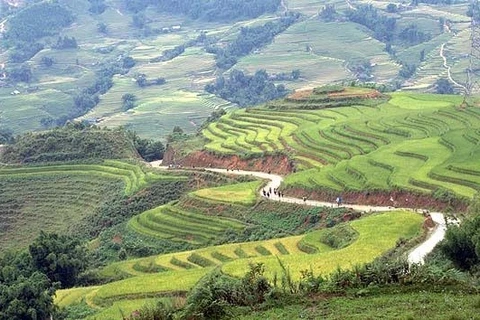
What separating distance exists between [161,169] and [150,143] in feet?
41.8

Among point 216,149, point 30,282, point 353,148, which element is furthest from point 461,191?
point 216,149

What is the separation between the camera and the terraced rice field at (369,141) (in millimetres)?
36781

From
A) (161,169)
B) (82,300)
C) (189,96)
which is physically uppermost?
(82,300)

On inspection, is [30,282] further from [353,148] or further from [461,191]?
[353,148]

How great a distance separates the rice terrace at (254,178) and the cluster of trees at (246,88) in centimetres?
A: 28

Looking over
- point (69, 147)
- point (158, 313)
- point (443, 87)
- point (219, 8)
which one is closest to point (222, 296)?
point (158, 313)

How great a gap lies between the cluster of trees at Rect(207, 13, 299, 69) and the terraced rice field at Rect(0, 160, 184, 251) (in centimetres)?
6643

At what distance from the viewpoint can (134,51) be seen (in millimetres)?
134250

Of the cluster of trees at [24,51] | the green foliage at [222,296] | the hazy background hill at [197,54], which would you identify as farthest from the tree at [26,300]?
the cluster of trees at [24,51]

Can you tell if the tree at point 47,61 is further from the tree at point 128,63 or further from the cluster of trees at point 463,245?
the cluster of trees at point 463,245

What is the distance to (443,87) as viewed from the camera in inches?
3602

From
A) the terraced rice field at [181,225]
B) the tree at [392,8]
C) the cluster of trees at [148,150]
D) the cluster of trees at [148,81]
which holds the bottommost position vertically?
the cluster of trees at [148,81]

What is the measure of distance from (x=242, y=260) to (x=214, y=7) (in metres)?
129

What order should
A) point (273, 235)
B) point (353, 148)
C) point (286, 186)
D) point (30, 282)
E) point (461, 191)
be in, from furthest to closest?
point (353, 148), point (286, 186), point (273, 235), point (461, 191), point (30, 282)
